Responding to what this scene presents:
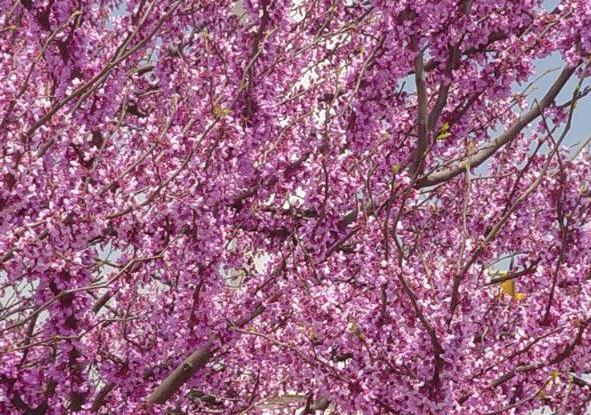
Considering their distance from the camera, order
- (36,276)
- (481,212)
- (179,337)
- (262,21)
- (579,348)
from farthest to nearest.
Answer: (481,212), (179,337), (262,21), (36,276), (579,348)

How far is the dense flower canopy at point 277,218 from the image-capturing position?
5.98 metres

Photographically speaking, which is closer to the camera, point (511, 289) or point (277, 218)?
point (277, 218)

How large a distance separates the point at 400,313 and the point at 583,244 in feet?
8.56

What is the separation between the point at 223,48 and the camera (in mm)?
7742

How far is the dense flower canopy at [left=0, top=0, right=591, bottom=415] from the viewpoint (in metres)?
5.98

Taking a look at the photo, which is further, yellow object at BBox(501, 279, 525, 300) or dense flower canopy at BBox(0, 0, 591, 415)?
yellow object at BBox(501, 279, 525, 300)

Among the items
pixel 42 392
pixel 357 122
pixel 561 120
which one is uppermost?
pixel 561 120

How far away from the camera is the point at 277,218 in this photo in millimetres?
8211

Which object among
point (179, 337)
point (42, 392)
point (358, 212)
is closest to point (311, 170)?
point (358, 212)

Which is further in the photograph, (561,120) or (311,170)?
(561,120)

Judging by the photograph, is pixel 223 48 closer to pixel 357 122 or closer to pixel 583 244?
pixel 357 122

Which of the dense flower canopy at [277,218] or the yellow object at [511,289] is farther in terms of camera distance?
the yellow object at [511,289]

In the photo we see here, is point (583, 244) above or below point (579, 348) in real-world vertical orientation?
above

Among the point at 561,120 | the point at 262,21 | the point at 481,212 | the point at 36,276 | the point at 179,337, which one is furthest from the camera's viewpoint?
the point at 481,212
